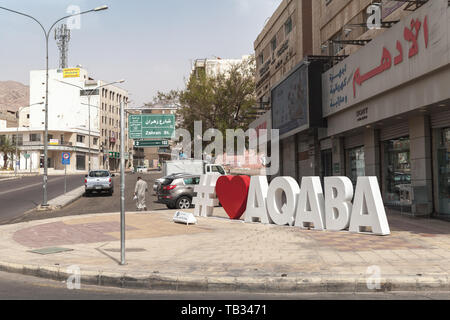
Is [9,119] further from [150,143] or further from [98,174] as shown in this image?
[150,143]

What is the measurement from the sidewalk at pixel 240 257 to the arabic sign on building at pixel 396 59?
4.81 metres

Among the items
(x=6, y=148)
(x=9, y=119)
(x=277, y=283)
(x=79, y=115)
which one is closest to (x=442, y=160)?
(x=277, y=283)

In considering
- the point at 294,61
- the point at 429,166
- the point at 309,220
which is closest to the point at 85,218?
the point at 309,220

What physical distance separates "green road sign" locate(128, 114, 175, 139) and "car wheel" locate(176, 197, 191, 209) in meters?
5.28

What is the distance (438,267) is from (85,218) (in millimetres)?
12873

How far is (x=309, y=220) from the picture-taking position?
42.7 feet

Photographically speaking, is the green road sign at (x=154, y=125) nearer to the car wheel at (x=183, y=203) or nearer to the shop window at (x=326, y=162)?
the car wheel at (x=183, y=203)

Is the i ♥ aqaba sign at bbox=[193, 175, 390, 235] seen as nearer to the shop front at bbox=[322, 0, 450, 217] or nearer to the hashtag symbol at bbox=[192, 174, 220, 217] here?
the hashtag symbol at bbox=[192, 174, 220, 217]

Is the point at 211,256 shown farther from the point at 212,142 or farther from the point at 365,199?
the point at 212,142

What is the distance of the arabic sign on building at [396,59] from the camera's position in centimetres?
1248

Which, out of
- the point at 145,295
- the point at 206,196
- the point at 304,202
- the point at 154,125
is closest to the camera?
the point at 145,295

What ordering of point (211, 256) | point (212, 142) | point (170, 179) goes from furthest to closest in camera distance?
point (212, 142)
point (170, 179)
point (211, 256)

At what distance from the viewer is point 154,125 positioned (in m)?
25.8

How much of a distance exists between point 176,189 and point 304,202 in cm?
855
